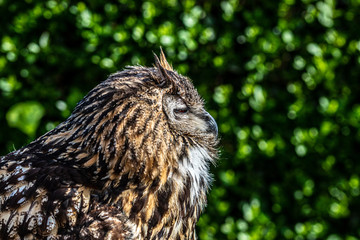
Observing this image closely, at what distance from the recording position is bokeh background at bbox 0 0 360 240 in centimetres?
407

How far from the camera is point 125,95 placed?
2.43 m

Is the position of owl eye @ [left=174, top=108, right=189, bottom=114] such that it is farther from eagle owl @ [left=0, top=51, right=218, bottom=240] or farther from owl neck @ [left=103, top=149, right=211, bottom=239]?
owl neck @ [left=103, top=149, right=211, bottom=239]

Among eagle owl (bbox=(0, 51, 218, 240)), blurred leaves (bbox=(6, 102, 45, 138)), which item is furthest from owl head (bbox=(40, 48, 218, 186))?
blurred leaves (bbox=(6, 102, 45, 138))

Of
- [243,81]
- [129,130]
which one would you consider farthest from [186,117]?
[243,81]

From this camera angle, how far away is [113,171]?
2.37 m

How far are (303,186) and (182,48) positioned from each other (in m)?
1.69

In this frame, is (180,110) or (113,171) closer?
(113,171)

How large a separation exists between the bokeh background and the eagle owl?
156 centimetres

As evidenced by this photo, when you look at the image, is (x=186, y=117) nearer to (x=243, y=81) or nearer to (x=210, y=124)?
(x=210, y=124)

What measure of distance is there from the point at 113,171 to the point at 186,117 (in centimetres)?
56

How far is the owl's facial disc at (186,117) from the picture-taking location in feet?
8.45

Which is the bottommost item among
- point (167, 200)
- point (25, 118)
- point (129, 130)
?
point (167, 200)

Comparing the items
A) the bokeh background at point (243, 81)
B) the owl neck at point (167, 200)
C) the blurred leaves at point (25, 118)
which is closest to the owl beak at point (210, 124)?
the owl neck at point (167, 200)

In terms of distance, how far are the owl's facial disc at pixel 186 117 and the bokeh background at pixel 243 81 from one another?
1.49 meters
